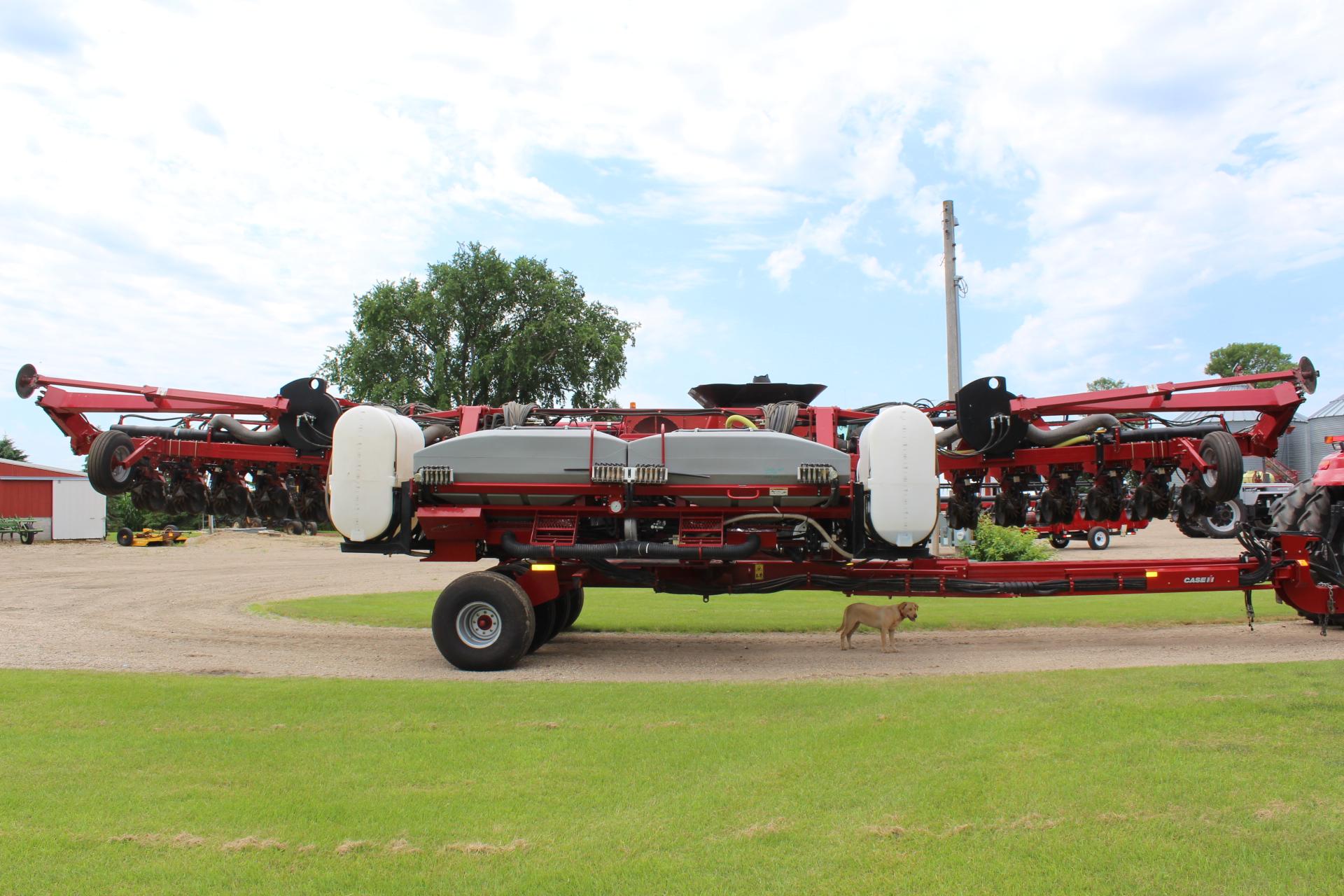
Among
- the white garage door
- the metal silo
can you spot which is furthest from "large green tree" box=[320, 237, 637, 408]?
the metal silo

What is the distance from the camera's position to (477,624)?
10.5 metres

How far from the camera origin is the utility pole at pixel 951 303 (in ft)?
74.4

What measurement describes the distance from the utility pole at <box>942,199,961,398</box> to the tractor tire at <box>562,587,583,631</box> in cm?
1249

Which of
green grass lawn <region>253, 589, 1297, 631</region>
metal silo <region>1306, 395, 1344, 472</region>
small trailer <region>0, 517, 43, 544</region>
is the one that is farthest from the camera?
metal silo <region>1306, 395, 1344, 472</region>

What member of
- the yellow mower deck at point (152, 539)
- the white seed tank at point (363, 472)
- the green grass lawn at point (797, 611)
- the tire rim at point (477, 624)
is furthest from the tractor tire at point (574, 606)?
the yellow mower deck at point (152, 539)

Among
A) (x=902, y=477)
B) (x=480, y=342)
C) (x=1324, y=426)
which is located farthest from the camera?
(x=1324, y=426)

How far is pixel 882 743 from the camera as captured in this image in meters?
6.25

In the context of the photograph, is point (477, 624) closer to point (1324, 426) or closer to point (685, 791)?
point (685, 791)

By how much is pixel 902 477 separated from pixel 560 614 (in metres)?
5.20

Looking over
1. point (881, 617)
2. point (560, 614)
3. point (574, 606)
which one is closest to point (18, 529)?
point (574, 606)

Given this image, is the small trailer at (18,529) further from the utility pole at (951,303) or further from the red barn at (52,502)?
the utility pole at (951,303)

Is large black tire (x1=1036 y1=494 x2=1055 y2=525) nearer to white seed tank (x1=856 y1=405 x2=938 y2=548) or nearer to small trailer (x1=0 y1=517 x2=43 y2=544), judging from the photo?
white seed tank (x1=856 y1=405 x2=938 y2=548)

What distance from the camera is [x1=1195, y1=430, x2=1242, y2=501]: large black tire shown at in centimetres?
1048

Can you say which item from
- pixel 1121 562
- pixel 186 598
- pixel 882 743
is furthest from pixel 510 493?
pixel 186 598
